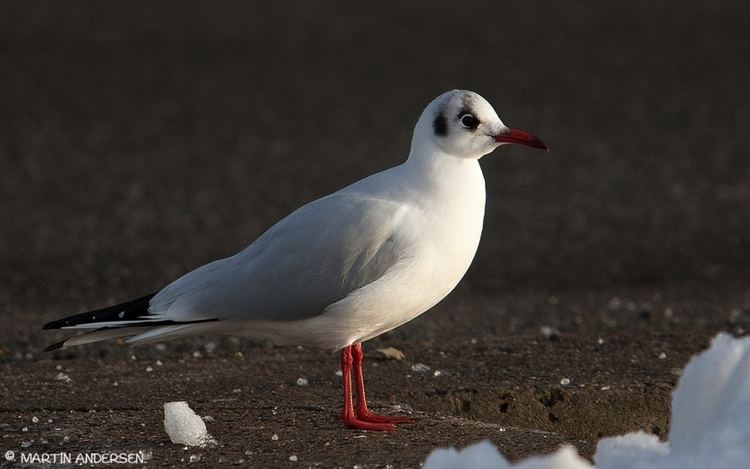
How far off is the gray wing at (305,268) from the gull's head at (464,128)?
15.6 inches

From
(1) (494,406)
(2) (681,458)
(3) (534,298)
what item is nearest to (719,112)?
(3) (534,298)

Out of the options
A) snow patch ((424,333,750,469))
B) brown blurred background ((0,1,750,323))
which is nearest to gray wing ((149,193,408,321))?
snow patch ((424,333,750,469))

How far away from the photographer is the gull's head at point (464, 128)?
527cm

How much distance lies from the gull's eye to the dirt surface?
3.80 feet

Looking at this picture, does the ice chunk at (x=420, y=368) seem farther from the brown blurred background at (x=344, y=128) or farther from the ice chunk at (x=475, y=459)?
the brown blurred background at (x=344, y=128)

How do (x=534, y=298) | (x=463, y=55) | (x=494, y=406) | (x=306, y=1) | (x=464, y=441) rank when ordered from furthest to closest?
(x=306, y=1) → (x=463, y=55) → (x=534, y=298) → (x=494, y=406) → (x=464, y=441)

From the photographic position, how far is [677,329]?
23.4ft

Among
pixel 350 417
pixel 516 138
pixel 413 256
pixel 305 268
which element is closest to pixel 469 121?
pixel 516 138

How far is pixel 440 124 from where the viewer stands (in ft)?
17.3

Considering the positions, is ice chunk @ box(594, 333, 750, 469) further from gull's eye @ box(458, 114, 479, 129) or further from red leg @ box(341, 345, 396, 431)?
gull's eye @ box(458, 114, 479, 129)

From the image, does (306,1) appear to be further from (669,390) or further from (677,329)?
(669,390)

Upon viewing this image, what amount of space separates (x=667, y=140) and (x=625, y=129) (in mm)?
548

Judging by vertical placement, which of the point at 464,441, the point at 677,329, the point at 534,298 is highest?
the point at 534,298

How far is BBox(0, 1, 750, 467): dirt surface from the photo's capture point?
5.52 meters
